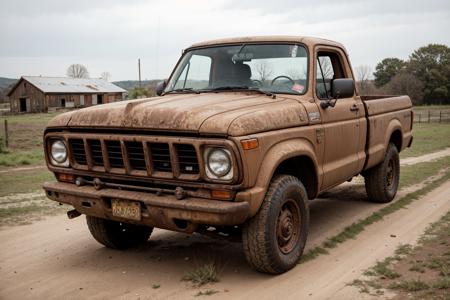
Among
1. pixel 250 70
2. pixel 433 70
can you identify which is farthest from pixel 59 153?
pixel 433 70

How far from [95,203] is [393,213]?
13.3ft

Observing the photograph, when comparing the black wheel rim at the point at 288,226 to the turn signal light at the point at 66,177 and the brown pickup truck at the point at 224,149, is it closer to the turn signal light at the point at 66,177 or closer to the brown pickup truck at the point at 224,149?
the brown pickup truck at the point at 224,149

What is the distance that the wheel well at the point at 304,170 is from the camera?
15.6ft

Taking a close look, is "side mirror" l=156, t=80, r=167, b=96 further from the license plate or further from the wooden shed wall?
the wooden shed wall

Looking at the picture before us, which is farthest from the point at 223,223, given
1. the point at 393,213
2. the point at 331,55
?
the point at 393,213

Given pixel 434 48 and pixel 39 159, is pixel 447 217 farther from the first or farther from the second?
pixel 434 48

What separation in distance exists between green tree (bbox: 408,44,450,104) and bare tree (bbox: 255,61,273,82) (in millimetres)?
43418

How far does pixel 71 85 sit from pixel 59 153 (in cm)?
4815

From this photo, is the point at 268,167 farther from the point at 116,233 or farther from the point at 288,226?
the point at 116,233

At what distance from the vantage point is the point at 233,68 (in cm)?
543

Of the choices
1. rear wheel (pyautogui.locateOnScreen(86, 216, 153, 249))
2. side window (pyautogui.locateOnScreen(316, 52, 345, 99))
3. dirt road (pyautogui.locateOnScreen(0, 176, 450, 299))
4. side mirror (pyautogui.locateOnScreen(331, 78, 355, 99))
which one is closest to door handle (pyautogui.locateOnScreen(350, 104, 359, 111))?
side window (pyautogui.locateOnScreen(316, 52, 345, 99))

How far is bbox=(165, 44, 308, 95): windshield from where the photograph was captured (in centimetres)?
516

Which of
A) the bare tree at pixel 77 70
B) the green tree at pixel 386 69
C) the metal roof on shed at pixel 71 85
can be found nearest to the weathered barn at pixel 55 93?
the metal roof on shed at pixel 71 85

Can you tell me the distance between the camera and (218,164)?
385 cm
